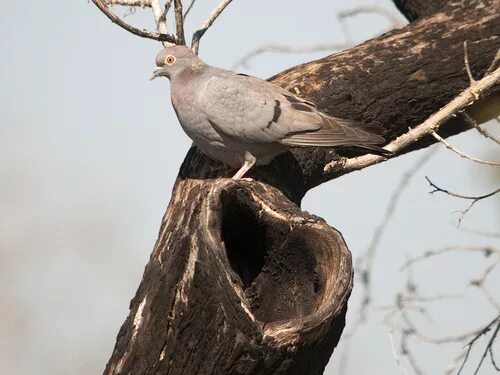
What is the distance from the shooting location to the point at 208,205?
15.3 feet

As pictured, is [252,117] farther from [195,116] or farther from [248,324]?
[248,324]

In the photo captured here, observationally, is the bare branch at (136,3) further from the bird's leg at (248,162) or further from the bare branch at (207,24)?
the bird's leg at (248,162)

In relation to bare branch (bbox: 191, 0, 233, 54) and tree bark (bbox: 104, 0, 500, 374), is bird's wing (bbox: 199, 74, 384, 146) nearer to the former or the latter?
tree bark (bbox: 104, 0, 500, 374)

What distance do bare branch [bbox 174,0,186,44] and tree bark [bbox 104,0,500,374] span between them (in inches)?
25.1

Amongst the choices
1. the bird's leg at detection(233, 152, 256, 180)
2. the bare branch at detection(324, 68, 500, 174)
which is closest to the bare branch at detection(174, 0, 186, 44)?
the bird's leg at detection(233, 152, 256, 180)

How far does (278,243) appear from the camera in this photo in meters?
4.90

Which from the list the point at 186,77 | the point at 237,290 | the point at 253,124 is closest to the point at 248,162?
the point at 253,124

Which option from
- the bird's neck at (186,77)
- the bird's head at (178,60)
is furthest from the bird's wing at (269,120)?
the bird's head at (178,60)

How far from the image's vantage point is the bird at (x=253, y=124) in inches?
221

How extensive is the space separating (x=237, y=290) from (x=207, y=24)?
94.4 inches

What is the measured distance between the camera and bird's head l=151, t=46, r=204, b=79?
6.04 metres

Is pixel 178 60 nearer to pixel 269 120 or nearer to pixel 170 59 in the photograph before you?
pixel 170 59

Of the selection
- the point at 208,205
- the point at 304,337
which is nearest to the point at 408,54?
the point at 208,205

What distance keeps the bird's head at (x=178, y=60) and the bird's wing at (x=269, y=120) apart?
317 millimetres
